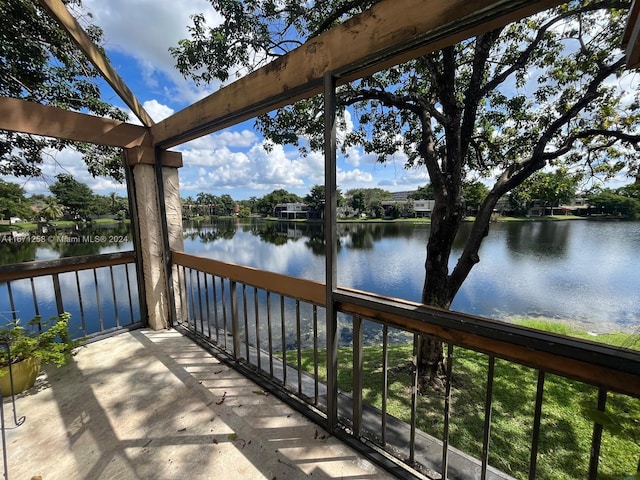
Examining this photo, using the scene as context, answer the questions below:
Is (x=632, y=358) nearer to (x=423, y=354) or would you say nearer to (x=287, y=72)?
(x=287, y=72)

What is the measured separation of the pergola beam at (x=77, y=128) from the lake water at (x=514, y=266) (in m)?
1.04

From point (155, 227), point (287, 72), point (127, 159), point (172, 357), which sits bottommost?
point (172, 357)

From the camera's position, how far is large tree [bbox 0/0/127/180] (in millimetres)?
3438

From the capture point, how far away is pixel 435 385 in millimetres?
3588

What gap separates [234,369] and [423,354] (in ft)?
8.58

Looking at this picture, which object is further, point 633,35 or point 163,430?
point 163,430

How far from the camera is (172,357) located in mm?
2445

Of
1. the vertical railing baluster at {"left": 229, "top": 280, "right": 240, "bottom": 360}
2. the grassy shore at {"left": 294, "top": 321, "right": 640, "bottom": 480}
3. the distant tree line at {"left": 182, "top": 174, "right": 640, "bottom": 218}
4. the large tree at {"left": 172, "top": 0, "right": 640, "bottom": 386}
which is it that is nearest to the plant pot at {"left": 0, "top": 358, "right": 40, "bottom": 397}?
the vertical railing baluster at {"left": 229, "top": 280, "right": 240, "bottom": 360}

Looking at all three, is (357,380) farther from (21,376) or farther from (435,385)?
(435,385)

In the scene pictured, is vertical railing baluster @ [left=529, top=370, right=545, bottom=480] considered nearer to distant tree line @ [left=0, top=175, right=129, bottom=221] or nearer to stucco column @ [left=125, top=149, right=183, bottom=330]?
stucco column @ [left=125, top=149, right=183, bottom=330]

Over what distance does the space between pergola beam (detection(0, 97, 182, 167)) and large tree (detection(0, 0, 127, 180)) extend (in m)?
1.57

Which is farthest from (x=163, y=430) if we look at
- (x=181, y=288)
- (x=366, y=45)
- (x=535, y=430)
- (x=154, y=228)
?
(x=366, y=45)

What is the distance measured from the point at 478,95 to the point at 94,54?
381cm

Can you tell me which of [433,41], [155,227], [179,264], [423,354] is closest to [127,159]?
[155,227]
